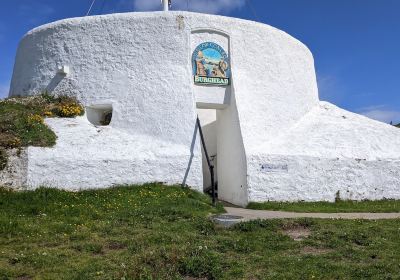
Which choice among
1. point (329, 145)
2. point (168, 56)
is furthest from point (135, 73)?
point (329, 145)

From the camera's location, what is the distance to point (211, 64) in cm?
1560

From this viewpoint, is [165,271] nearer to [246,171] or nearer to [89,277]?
[89,277]

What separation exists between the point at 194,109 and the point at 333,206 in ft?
17.4

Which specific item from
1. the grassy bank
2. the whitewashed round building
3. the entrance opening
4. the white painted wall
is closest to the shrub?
the grassy bank

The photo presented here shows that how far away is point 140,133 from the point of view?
1449 cm

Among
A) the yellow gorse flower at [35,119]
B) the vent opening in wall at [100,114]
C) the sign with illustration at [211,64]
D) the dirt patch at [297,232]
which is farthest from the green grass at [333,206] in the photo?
the yellow gorse flower at [35,119]

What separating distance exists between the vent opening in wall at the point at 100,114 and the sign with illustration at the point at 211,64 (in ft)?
10.5

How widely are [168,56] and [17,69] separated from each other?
6.32 meters

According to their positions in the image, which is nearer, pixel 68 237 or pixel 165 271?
pixel 165 271

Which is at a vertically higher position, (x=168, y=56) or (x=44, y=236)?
(x=168, y=56)

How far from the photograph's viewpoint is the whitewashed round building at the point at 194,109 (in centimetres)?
1416

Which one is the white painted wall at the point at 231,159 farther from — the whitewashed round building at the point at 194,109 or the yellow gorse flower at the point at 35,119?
the yellow gorse flower at the point at 35,119

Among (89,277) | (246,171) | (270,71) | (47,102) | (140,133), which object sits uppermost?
(270,71)

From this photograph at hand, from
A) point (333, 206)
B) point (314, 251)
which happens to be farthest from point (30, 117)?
point (333, 206)
